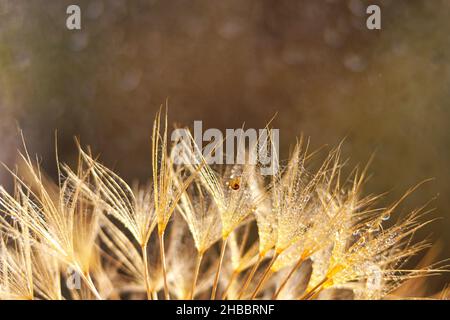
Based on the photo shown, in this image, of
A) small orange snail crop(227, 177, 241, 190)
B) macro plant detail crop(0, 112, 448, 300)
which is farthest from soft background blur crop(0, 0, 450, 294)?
small orange snail crop(227, 177, 241, 190)

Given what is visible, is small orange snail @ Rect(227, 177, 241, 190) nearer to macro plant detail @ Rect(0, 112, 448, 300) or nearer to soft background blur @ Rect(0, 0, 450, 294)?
macro plant detail @ Rect(0, 112, 448, 300)

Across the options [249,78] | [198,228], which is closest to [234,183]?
[198,228]

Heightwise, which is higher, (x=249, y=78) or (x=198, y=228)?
(x=249, y=78)

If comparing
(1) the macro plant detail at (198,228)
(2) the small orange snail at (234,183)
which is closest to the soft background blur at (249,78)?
(1) the macro plant detail at (198,228)

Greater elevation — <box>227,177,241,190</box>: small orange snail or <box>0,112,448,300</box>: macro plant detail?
<box>227,177,241,190</box>: small orange snail

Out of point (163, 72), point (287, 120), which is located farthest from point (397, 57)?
point (163, 72)

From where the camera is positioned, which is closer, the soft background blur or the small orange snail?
the small orange snail

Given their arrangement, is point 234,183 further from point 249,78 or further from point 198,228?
point 249,78
